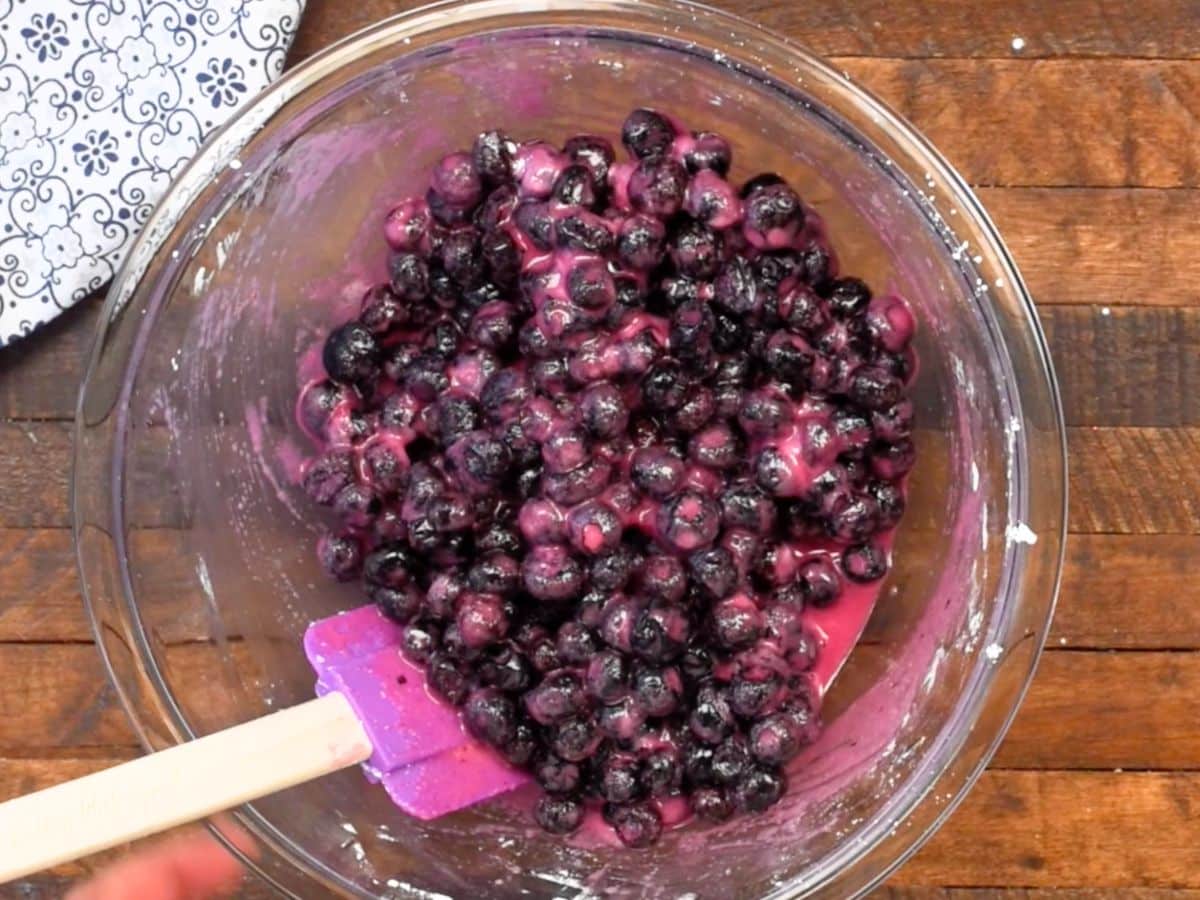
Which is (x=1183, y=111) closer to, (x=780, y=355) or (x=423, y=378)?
(x=780, y=355)

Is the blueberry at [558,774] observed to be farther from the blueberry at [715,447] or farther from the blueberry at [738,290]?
the blueberry at [738,290]

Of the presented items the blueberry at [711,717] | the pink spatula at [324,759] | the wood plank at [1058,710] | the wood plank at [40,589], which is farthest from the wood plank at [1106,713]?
the wood plank at [40,589]

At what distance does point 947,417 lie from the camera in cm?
119

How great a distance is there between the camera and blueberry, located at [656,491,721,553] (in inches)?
42.1

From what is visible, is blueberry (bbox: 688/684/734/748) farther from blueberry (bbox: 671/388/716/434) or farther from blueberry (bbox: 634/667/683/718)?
blueberry (bbox: 671/388/716/434)

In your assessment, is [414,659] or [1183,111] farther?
[1183,111]

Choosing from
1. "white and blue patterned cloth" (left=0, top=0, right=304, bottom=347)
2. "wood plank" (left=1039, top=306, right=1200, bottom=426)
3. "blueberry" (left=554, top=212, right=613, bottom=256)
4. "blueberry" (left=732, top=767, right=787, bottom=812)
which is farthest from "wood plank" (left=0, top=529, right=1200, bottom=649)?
"white and blue patterned cloth" (left=0, top=0, right=304, bottom=347)

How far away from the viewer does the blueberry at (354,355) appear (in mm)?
1164

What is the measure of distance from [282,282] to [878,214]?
0.53 metres

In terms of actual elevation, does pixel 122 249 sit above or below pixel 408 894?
above

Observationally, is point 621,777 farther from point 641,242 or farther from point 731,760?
point 641,242

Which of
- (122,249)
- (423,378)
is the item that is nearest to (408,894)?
(423,378)

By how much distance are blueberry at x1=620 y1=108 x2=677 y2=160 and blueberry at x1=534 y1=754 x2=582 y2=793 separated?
0.51 m

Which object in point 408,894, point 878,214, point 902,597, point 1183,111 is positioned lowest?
point 408,894
